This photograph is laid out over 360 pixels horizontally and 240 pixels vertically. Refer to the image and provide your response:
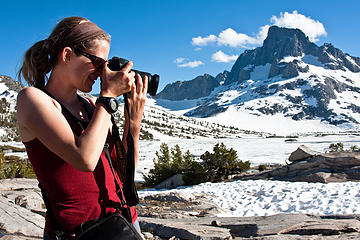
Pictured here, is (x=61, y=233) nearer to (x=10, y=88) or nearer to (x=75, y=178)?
(x=75, y=178)

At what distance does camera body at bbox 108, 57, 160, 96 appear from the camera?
4.98 feet

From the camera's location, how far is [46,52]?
156cm

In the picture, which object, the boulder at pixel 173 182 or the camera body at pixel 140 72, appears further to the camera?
the boulder at pixel 173 182

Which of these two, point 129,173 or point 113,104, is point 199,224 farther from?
point 113,104

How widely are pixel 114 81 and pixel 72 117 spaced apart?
0.26m

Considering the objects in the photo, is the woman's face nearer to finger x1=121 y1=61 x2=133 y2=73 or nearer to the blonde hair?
the blonde hair

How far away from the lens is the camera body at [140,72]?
59.7 inches

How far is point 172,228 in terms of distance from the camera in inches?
183

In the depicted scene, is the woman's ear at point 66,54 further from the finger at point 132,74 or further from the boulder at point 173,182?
the boulder at point 173,182

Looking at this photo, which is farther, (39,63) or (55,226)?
(39,63)

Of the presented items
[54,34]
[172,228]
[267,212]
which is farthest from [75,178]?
[267,212]

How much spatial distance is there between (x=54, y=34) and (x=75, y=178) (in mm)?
734

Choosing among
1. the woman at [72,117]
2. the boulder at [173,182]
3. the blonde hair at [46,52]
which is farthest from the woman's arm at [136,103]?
the boulder at [173,182]

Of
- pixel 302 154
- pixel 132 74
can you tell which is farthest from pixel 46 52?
pixel 302 154
